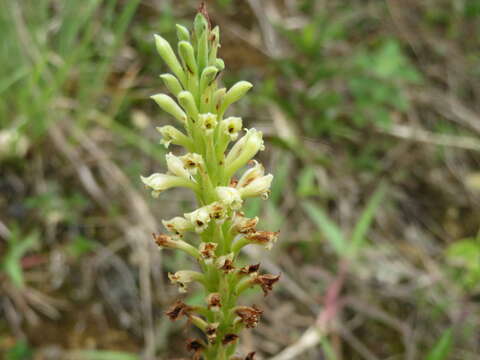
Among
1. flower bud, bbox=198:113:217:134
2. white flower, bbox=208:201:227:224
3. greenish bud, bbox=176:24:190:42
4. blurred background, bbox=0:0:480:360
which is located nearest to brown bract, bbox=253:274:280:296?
white flower, bbox=208:201:227:224

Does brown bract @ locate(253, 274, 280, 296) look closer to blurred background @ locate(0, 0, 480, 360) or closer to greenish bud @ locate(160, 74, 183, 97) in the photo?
greenish bud @ locate(160, 74, 183, 97)

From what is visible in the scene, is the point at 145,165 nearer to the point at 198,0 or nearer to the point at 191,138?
the point at 198,0

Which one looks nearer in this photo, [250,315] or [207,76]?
[207,76]

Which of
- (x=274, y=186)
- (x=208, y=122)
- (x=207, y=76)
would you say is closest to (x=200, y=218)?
(x=208, y=122)

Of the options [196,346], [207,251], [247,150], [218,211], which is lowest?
[196,346]

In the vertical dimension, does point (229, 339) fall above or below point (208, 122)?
below

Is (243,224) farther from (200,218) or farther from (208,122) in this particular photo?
(208,122)

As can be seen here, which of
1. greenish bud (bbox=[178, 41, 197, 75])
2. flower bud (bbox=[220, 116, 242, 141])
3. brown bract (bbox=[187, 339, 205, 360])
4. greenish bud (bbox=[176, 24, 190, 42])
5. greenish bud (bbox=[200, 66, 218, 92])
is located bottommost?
brown bract (bbox=[187, 339, 205, 360])
